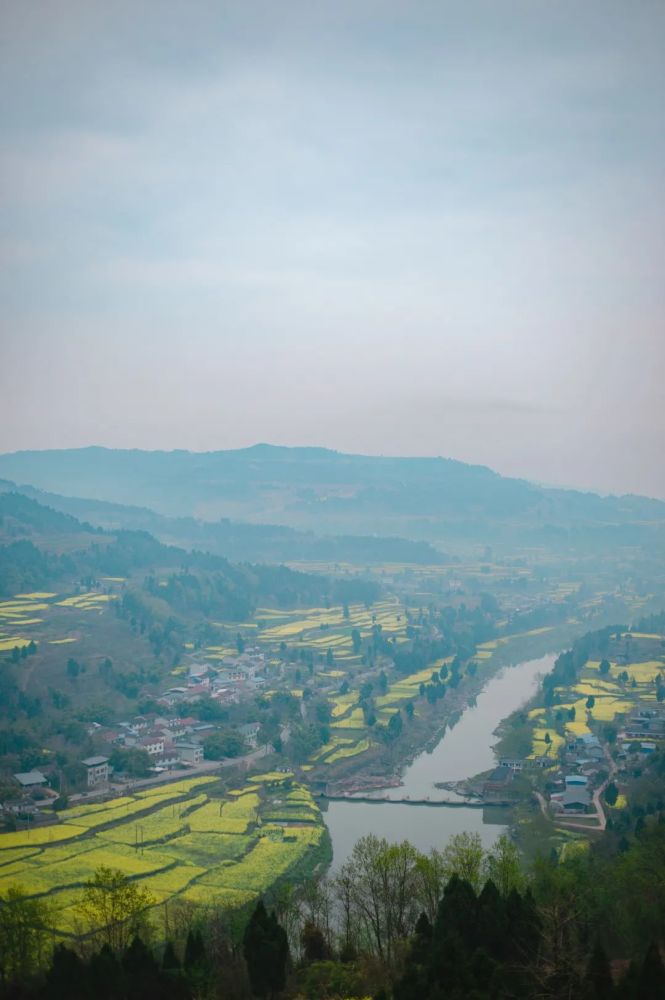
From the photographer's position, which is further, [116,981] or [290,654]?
[290,654]

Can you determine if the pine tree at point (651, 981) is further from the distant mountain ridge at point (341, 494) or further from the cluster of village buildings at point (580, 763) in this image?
the distant mountain ridge at point (341, 494)

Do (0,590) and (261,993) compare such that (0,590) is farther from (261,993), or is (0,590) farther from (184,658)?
(261,993)

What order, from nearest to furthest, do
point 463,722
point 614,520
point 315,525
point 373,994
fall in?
point 373,994 → point 463,722 → point 315,525 → point 614,520

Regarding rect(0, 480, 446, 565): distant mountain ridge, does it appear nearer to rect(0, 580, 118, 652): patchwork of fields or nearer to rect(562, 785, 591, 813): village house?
rect(0, 580, 118, 652): patchwork of fields

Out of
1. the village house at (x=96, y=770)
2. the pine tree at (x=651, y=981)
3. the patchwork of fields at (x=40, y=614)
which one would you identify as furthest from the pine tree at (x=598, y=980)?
the patchwork of fields at (x=40, y=614)

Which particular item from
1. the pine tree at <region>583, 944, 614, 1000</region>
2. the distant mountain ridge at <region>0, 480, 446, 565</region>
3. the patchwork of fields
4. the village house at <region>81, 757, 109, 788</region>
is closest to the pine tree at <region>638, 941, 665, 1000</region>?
the pine tree at <region>583, 944, 614, 1000</region>

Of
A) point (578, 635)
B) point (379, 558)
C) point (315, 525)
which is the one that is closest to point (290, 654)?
point (578, 635)

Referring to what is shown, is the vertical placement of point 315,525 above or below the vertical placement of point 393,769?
above
